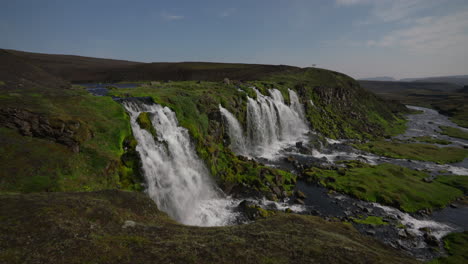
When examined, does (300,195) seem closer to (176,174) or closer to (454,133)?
(176,174)

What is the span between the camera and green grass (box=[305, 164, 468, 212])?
31.8 metres

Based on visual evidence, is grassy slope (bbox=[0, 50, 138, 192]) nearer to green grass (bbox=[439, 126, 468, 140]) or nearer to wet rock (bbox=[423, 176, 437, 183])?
wet rock (bbox=[423, 176, 437, 183])

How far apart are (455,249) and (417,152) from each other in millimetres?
41203

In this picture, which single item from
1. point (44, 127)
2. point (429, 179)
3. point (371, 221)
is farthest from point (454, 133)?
point (44, 127)

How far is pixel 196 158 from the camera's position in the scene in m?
31.4

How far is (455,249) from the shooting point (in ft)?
73.6

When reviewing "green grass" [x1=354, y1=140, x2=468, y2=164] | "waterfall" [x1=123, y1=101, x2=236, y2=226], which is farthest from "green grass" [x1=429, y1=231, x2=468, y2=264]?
"green grass" [x1=354, y1=140, x2=468, y2=164]

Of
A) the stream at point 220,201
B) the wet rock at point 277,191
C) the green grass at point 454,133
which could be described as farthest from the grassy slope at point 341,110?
the wet rock at point 277,191

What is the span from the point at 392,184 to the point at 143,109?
128ft

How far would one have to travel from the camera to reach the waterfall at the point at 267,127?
4450 cm

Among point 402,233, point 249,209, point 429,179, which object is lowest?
point 402,233

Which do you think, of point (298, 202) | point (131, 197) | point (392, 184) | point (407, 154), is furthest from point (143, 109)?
point (407, 154)

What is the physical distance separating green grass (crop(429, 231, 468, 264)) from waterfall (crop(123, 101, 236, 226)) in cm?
2042

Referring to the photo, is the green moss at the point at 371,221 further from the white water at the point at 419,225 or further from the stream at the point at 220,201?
the white water at the point at 419,225
